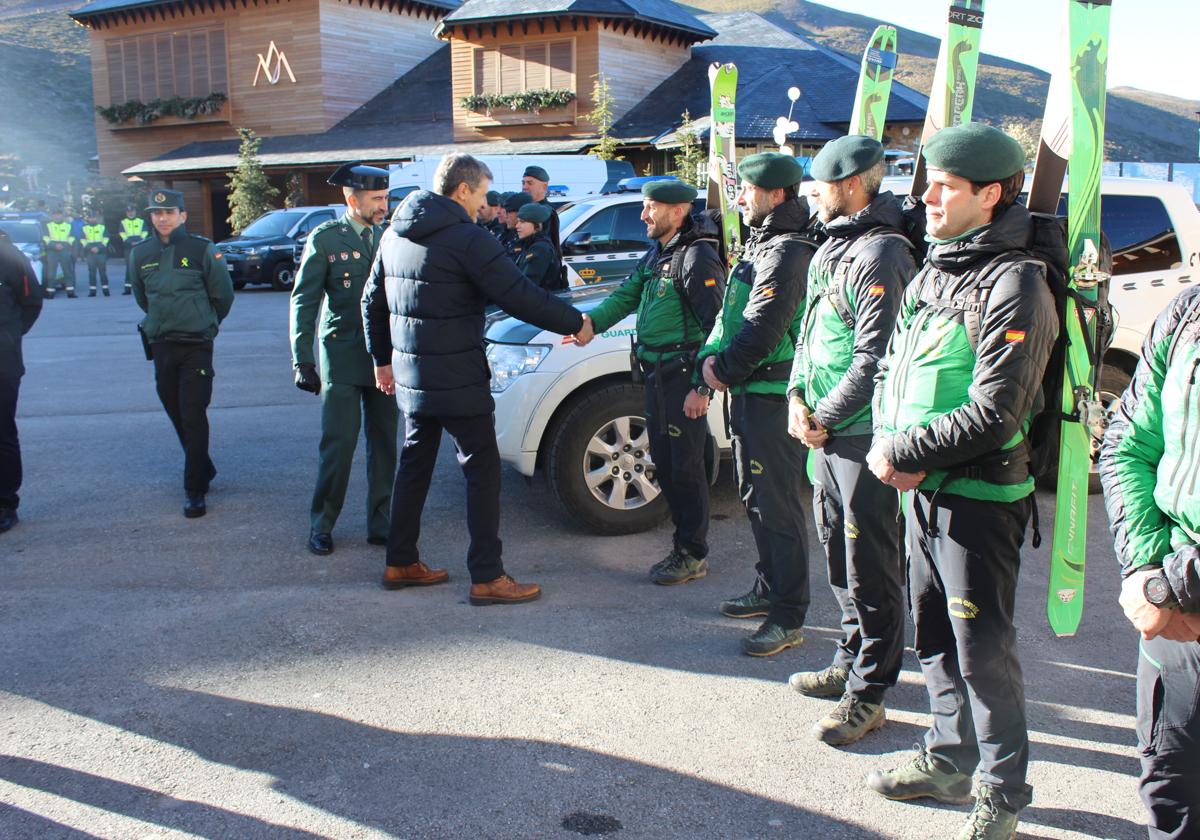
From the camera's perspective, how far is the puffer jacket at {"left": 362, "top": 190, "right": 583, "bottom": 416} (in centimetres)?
467

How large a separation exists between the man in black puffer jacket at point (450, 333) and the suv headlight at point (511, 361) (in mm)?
882

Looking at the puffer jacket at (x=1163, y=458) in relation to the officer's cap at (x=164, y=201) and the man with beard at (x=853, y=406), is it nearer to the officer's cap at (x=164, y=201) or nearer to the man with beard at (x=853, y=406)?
the man with beard at (x=853, y=406)

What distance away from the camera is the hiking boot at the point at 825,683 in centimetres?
392

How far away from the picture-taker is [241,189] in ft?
106

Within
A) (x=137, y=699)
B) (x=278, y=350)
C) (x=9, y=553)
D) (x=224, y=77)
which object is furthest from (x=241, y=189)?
(x=137, y=699)

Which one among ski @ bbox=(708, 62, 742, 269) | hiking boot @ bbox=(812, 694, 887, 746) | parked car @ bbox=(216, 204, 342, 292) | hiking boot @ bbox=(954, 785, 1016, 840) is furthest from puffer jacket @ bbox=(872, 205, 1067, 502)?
parked car @ bbox=(216, 204, 342, 292)

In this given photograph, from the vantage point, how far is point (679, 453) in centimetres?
A: 505

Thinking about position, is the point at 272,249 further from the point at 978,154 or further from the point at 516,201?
the point at 978,154

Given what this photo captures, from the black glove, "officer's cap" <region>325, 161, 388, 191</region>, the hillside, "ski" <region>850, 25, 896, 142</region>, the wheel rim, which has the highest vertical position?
the hillside

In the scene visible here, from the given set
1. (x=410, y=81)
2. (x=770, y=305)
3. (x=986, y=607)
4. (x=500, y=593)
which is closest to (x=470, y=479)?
(x=500, y=593)

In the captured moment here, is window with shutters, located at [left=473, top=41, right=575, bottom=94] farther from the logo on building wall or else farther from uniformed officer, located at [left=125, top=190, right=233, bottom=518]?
uniformed officer, located at [left=125, top=190, right=233, bottom=518]

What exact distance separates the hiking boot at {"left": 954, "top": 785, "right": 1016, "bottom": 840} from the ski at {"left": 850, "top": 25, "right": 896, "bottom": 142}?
12.7ft

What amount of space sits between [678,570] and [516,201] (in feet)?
18.3

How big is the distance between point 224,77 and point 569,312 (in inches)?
1434
